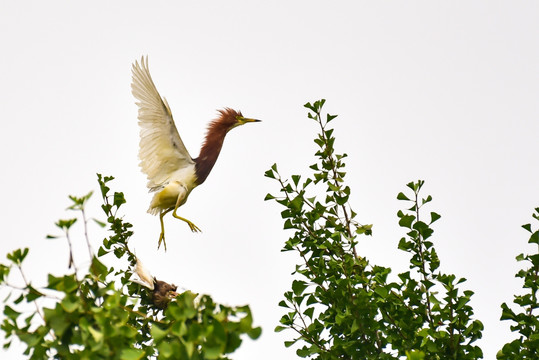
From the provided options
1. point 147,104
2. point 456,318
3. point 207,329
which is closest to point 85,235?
point 207,329

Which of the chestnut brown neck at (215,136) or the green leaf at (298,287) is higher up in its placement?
the chestnut brown neck at (215,136)

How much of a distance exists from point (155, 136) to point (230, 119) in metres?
0.75

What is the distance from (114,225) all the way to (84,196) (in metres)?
2.60

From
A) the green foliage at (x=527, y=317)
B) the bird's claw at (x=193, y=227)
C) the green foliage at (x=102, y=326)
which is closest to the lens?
the green foliage at (x=102, y=326)

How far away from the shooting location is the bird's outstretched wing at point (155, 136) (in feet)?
26.8

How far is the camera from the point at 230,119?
8477mm

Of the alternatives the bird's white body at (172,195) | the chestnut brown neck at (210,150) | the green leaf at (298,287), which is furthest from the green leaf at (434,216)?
the chestnut brown neck at (210,150)

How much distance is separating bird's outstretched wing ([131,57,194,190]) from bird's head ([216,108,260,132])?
47cm

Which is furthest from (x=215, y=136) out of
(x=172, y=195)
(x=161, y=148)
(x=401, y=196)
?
(x=401, y=196)

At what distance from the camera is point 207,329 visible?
3.22 metres

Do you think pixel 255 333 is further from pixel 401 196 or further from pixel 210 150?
pixel 210 150

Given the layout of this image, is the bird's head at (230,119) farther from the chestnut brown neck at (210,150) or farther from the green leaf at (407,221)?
the green leaf at (407,221)

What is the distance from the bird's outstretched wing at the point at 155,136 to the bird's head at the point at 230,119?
0.47m

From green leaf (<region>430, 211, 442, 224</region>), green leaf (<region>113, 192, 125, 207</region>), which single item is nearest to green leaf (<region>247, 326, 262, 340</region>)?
green leaf (<region>430, 211, 442, 224</region>)
